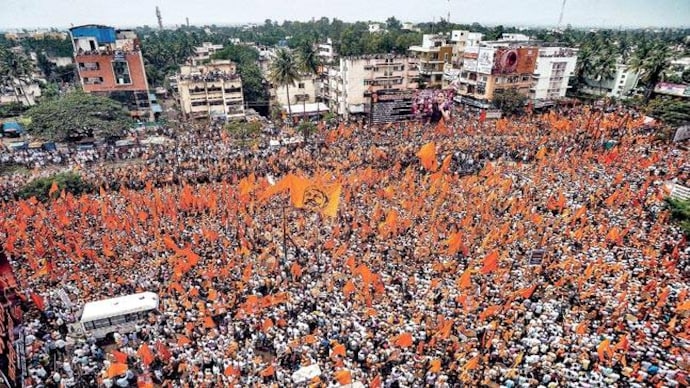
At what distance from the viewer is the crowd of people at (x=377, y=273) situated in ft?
48.4

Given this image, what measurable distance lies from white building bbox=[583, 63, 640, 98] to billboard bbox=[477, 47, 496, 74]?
21.2 meters

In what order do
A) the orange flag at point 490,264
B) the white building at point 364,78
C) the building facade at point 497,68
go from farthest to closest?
the white building at point 364,78 → the building facade at point 497,68 → the orange flag at point 490,264

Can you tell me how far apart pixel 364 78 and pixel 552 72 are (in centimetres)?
2328

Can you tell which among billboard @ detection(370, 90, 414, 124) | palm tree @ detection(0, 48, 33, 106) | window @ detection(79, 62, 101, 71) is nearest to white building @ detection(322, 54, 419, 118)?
billboard @ detection(370, 90, 414, 124)

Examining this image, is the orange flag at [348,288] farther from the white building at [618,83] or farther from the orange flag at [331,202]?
the white building at [618,83]

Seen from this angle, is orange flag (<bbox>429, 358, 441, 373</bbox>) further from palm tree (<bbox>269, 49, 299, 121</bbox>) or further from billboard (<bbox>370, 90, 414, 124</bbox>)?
palm tree (<bbox>269, 49, 299, 121</bbox>)

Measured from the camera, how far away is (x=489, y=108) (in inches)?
1881

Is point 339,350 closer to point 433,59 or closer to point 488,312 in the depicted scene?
point 488,312

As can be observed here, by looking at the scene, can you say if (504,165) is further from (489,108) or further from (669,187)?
(489,108)

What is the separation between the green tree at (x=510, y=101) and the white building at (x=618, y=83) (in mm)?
19205

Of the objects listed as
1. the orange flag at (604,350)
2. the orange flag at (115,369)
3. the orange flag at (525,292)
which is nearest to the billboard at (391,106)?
the orange flag at (525,292)

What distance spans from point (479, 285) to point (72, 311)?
55.9 ft

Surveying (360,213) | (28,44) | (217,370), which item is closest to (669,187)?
(360,213)

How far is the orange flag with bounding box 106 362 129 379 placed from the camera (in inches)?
563
